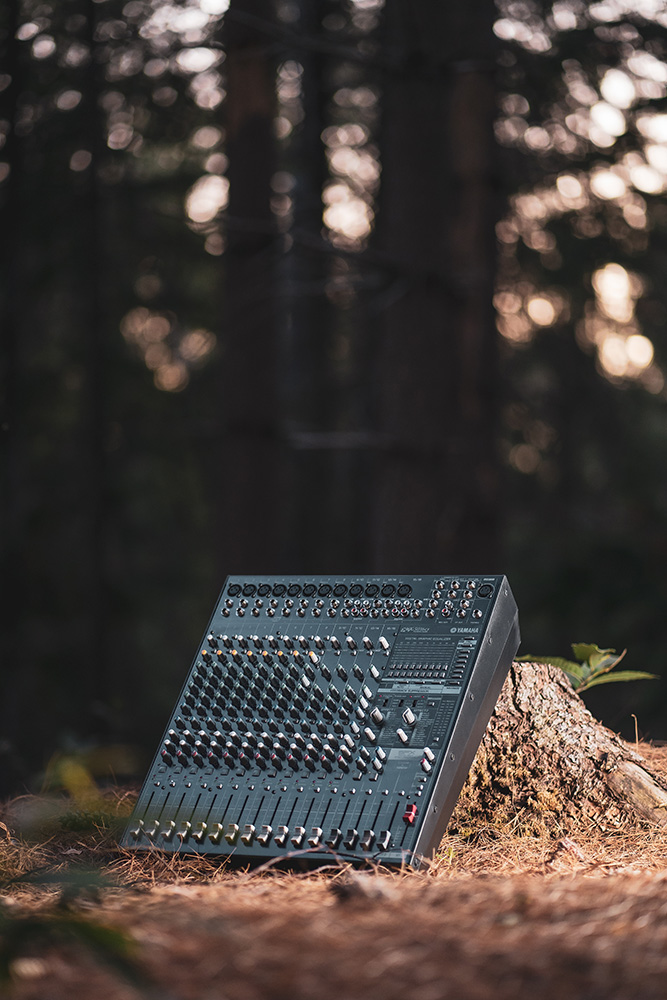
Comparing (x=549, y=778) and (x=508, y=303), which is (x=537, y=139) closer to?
(x=508, y=303)

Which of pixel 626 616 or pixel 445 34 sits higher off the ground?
pixel 445 34

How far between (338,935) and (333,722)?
105 centimetres

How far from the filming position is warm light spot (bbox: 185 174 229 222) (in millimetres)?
15051

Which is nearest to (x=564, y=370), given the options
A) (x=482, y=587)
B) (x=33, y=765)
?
(x=33, y=765)

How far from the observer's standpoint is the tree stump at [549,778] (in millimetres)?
3234

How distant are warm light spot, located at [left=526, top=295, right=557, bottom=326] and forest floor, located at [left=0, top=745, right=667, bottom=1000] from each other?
48.2 ft

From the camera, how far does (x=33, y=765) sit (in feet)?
35.7

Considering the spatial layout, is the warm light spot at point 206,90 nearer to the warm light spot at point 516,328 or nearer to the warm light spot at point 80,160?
the warm light spot at point 80,160

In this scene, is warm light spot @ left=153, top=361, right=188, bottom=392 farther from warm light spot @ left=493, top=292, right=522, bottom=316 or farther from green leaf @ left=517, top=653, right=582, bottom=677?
green leaf @ left=517, top=653, right=582, bottom=677

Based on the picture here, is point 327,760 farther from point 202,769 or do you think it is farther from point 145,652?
point 145,652

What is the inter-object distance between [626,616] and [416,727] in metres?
8.18

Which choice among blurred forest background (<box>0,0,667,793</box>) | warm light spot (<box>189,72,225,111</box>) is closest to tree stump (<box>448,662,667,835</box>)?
blurred forest background (<box>0,0,667,793</box>)

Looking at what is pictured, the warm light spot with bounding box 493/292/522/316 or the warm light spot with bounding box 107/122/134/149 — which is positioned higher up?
the warm light spot with bounding box 107/122/134/149

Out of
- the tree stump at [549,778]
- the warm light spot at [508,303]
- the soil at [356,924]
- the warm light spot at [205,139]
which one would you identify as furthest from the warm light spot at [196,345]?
the soil at [356,924]
